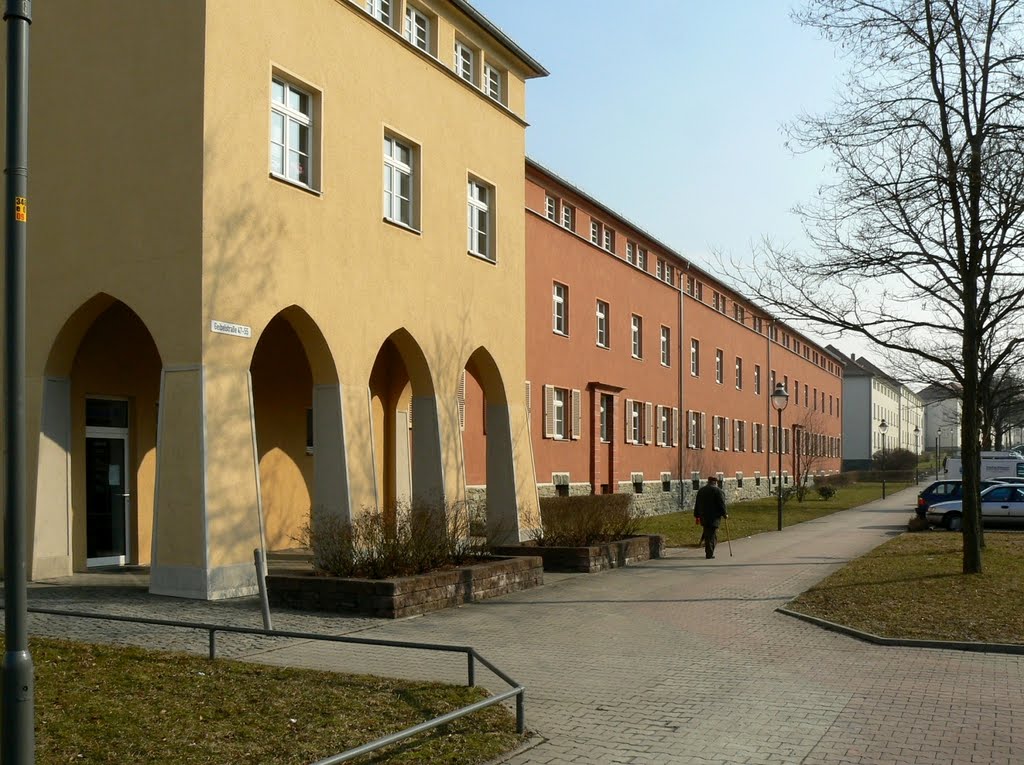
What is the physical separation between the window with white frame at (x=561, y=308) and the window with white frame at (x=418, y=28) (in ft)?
44.4

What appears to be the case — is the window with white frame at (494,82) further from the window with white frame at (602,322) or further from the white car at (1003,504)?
the white car at (1003,504)

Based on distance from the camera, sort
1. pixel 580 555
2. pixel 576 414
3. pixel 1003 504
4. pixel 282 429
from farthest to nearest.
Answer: pixel 576 414 → pixel 1003 504 → pixel 282 429 → pixel 580 555

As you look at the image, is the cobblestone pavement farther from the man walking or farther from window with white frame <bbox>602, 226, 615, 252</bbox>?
window with white frame <bbox>602, 226, 615, 252</bbox>

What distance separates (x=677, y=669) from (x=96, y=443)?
1077cm

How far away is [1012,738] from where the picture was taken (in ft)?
24.8

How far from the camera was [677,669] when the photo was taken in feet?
33.3

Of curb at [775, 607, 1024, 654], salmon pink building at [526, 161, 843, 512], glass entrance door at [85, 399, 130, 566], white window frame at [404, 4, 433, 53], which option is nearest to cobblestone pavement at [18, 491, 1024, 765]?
curb at [775, 607, 1024, 654]

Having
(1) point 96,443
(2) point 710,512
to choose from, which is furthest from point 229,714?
(2) point 710,512

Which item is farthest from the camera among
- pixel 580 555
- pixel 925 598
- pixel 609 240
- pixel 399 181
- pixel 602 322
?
pixel 609 240

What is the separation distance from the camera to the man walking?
22.0 meters

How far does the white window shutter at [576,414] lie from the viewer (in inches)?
1334

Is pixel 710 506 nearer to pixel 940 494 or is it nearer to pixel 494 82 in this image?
pixel 494 82

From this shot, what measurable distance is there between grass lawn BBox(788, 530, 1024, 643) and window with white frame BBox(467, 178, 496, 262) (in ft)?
29.8

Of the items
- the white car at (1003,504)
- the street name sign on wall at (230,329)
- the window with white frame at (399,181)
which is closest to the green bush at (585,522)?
the window with white frame at (399,181)
